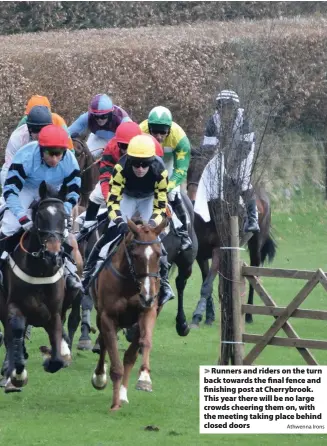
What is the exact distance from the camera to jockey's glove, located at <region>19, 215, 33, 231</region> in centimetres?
1196

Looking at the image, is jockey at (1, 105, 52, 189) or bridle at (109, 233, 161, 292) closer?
bridle at (109, 233, 161, 292)

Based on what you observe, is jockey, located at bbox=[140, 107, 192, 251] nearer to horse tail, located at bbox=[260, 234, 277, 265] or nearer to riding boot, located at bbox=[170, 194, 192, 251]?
riding boot, located at bbox=[170, 194, 192, 251]

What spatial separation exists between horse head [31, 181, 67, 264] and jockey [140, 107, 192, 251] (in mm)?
2784

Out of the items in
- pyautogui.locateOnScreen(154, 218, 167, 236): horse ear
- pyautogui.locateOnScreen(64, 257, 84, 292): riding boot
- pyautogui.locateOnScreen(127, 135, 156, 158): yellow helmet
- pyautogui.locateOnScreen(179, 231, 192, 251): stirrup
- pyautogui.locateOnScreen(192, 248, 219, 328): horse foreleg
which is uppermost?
pyautogui.locateOnScreen(127, 135, 156, 158): yellow helmet

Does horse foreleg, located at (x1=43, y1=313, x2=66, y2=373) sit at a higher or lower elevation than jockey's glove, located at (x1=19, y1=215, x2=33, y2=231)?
lower

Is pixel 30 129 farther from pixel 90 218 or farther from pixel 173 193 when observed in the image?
pixel 173 193

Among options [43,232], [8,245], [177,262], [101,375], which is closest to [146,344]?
[101,375]

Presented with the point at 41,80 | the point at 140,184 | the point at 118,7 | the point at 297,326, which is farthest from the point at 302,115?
the point at 140,184

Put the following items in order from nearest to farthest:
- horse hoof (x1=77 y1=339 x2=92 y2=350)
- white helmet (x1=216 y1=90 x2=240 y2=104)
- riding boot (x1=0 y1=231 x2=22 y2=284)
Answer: riding boot (x1=0 y1=231 x2=22 y2=284) → white helmet (x1=216 y1=90 x2=240 y2=104) → horse hoof (x1=77 y1=339 x2=92 y2=350)

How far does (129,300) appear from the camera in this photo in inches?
481

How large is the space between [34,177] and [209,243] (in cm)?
553

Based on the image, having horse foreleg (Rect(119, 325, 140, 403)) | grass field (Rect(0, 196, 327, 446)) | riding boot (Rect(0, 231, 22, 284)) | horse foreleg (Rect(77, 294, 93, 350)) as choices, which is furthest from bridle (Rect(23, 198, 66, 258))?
horse foreleg (Rect(77, 294, 93, 350))

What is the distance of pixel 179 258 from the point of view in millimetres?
16062

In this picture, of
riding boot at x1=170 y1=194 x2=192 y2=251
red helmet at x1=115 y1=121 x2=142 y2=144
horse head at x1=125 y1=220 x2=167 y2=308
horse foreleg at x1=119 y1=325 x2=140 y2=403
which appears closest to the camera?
horse head at x1=125 y1=220 x2=167 y2=308
